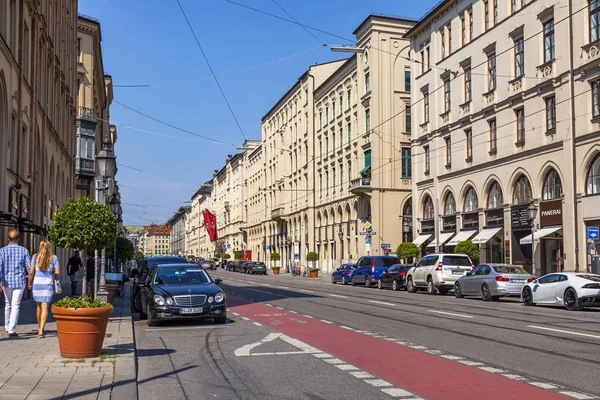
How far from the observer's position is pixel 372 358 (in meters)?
10.9

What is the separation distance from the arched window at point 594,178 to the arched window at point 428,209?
17637mm

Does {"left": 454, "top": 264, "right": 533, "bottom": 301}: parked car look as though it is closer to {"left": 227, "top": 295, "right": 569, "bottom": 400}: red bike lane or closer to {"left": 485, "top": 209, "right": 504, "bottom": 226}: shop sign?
{"left": 485, "top": 209, "right": 504, "bottom": 226}: shop sign

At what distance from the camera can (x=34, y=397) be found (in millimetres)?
7633

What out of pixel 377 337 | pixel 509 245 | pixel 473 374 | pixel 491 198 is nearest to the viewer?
pixel 473 374

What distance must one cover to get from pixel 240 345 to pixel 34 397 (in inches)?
218

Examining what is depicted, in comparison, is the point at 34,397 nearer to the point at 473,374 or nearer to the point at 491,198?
the point at 473,374

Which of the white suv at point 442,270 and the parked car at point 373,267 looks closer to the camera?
the white suv at point 442,270

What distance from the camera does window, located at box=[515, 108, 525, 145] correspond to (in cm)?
3873

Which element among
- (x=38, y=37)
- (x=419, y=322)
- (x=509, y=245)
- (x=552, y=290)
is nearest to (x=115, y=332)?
(x=419, y=322)

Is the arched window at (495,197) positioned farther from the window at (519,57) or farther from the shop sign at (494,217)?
the window at (519,57)

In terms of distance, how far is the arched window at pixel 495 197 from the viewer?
4138 centimetres

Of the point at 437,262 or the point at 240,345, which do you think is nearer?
the point at 240,345

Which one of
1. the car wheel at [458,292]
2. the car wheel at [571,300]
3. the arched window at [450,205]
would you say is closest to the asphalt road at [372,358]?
the car wheel at [571,300]

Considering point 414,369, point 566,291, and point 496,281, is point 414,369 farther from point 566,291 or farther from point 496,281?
point 496,281
